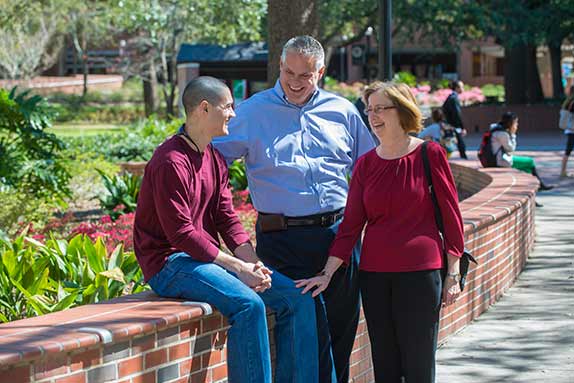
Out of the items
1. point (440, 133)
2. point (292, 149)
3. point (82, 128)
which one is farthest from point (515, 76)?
point (292, 149)

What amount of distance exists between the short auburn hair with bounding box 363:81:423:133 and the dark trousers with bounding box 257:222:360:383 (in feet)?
2.26

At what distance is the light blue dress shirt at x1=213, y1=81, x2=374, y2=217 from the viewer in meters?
5.16

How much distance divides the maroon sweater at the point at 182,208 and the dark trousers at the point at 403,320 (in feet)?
2.22

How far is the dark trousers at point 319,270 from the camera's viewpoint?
508 cm

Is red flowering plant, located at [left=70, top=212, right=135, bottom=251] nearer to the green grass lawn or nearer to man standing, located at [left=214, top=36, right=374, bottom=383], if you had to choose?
man standing, located at [left=214, top=36, right=374, bottom=383]

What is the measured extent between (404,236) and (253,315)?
85 centimetres

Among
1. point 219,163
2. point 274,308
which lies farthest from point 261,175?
point 274,308

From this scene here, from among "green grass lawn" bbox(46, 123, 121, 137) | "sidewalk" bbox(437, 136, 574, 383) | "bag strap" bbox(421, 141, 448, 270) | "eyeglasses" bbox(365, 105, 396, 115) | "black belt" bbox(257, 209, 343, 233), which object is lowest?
"green grass lawn" bbox(46, 123, 121, 137)

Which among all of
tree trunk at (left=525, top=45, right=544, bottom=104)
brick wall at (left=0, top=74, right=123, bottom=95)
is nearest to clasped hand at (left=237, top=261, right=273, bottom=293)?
tree trunk at (left=525, top=45, right=544, bottom=104)

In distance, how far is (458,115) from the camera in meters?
21.6

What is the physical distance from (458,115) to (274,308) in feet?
56.8

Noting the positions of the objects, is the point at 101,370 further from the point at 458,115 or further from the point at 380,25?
the point at 458,115

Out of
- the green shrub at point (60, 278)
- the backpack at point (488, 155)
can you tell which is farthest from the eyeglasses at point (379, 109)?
the backpack at point (488, 155)

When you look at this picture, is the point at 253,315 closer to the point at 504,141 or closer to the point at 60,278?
the point at 60,278
